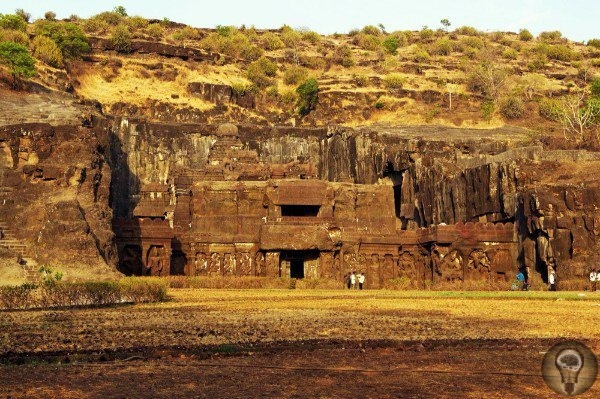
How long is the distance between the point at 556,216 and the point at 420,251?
29.5ft

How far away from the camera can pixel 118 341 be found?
15289 millimetres

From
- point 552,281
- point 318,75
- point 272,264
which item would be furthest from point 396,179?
point 318,75

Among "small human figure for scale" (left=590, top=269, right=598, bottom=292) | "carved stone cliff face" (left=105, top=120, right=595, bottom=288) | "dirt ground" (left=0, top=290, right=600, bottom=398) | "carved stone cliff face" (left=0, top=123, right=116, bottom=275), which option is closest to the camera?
"dirt ground" (left=0, top=290, right=600, bottom=398)

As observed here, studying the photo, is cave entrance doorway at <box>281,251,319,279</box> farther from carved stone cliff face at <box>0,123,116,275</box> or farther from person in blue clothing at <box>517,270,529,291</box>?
carved stone cliff face at <box>0,123,116,275</box>

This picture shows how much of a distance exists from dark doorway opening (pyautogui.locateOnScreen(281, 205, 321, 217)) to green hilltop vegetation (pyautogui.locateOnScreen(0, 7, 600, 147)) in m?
36.3

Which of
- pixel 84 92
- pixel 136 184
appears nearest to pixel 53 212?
pixel 136 184

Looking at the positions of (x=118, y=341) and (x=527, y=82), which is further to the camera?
(x=527, y=82)

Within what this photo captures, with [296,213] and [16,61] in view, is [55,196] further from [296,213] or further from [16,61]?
[16,61]

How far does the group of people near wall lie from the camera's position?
146ft

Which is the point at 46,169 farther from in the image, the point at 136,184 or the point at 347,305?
the point at 136,184

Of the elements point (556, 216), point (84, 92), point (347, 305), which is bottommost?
point (347, 305)

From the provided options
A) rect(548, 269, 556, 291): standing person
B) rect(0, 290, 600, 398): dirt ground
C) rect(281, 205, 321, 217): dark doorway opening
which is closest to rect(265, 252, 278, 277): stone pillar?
rect(281, 205, 321, 217): dark doorway opening

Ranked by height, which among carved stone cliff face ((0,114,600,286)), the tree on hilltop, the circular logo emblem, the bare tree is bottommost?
the circular logo emblem

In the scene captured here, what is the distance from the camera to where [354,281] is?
44.5 m
